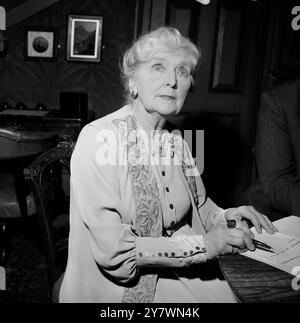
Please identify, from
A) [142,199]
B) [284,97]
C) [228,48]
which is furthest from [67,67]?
[142,199]

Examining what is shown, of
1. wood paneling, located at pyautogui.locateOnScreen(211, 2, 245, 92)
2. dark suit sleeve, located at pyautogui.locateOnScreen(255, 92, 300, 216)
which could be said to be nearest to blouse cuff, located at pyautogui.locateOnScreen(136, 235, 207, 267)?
dark suit sleeve, located at pyautogui.locateOnScreen(255, 92, 300, 216)

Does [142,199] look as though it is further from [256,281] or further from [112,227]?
[256,281]

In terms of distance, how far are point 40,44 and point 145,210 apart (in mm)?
3057

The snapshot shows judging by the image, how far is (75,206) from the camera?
1.39 meters

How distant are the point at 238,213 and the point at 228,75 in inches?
87.5

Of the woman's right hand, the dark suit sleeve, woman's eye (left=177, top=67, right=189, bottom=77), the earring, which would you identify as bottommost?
the woman's right hand

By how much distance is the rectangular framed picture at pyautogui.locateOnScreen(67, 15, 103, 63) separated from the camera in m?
3.87

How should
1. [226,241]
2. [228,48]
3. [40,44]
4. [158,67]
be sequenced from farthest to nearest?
1. [40,44]
2. [228,48]
3. [158,67]
4. [226,241]

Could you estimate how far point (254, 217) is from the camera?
1360 mm

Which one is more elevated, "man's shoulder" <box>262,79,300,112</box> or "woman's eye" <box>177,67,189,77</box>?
"woman's eye" <box>177,67,189,77</box>

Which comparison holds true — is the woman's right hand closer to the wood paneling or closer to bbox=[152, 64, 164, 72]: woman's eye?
bbox=[152, 64, 164, 72]: woman's eye

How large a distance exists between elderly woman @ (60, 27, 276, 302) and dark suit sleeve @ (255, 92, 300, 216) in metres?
0.44

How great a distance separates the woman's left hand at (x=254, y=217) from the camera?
133 centimetres

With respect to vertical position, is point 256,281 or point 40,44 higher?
point 40,44
